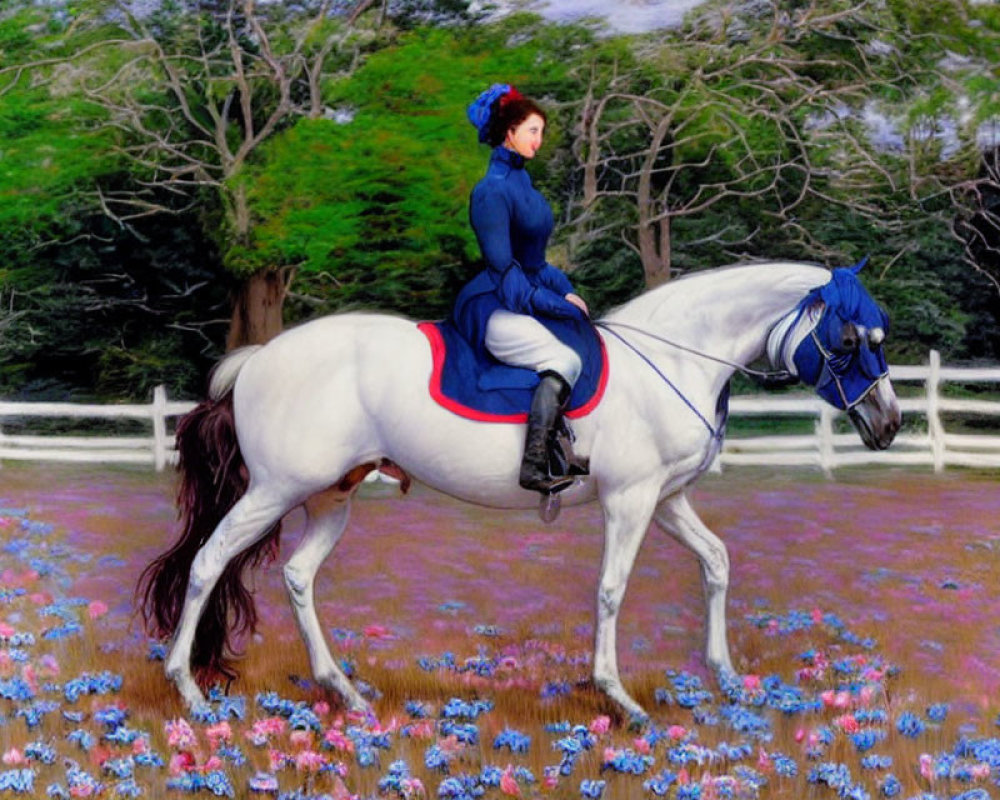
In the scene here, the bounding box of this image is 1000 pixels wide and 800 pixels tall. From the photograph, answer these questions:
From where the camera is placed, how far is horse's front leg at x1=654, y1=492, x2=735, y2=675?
231 inches

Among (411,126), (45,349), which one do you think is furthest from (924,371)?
(45,349)

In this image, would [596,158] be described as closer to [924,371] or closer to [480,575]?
[924,371]

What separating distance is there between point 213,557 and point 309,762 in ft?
3.97

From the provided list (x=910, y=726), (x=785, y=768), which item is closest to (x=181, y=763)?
(x=785, y=768)

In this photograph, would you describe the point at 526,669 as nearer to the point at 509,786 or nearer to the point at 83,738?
the point at 509,786

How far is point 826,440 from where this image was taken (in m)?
12.8

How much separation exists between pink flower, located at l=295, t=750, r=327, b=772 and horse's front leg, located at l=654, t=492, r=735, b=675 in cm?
203

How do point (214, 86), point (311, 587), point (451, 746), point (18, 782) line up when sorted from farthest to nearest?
point (214, 86)
point (311, 587)
point (451, 746)
point (18, 782)

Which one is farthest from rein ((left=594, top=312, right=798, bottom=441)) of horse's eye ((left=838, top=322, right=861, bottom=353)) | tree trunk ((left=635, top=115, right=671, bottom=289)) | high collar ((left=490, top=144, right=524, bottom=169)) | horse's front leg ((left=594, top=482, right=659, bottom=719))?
tree trunk ((left=635, top=115, right=671, bottom=289))

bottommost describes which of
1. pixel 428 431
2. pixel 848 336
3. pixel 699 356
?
pixel 428 431

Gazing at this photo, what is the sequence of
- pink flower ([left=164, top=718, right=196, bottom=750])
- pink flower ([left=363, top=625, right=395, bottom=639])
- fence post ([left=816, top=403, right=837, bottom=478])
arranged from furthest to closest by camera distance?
fence post ([left=816, top=403, right=837, bottom=478]) < pink flower ([left=363, top=625, right=395, bottom=639]) < pink flower ([left=164, top=718, right=196, bottom=750])

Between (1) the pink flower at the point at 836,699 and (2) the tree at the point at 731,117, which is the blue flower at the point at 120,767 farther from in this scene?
(2) the tree at the point at 731,117

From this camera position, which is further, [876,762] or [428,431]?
[428,431]

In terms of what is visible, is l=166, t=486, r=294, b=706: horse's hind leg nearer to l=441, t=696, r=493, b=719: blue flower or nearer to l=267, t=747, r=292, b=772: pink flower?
l=267, t=747, r=292, b=772: pink flower
